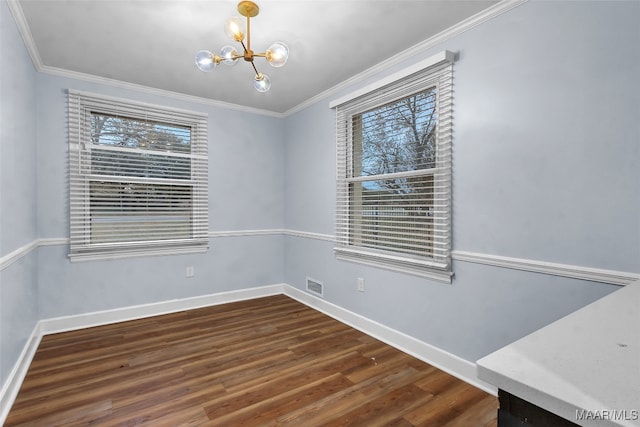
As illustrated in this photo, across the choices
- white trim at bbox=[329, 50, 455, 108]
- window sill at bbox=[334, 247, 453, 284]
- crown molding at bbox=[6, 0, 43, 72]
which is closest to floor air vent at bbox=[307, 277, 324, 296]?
window sill at bbox=[334, 247, 453, 284]

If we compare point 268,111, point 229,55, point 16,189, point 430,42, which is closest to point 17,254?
point 16,189

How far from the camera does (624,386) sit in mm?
578

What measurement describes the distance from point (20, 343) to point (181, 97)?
2.71 metres

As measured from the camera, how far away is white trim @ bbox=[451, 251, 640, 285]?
5.32 ft

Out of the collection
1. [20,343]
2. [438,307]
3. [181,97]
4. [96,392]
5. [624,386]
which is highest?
[181,97]

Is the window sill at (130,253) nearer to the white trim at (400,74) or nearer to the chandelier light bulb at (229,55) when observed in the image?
the white trim at (400,74)

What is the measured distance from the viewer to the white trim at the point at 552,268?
162 centimetres

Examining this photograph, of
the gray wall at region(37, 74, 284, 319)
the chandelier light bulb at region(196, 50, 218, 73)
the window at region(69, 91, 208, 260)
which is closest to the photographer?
the chandelier light bulb at region(196, 50, 218, 73)

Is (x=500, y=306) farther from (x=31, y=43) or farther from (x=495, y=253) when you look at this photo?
(x=31, y=43)

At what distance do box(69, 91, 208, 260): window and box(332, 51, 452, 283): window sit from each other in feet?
5.68

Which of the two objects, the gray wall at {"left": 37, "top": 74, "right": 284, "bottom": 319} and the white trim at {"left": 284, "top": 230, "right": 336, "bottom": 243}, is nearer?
the gray wall at {"left": 37, "top": 74, "right": 284, "bottom": 319}

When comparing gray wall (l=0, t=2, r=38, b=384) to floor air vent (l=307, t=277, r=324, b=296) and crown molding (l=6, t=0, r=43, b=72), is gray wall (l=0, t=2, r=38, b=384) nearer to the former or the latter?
crown molding (l=6, t=0, r=43, b=72)

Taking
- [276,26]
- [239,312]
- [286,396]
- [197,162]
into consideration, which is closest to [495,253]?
[286,396]

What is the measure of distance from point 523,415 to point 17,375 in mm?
2951
